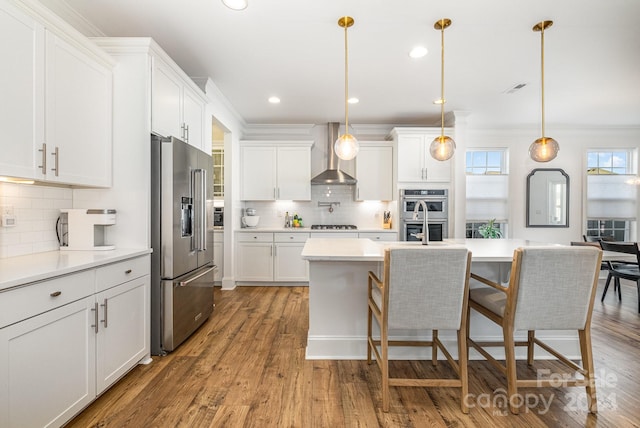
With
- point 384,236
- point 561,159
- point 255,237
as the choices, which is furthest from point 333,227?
point 561,159

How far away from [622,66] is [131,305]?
5050 millimetres

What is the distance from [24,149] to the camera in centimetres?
A: 165

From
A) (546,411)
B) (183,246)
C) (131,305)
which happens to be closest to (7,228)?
(131,305)

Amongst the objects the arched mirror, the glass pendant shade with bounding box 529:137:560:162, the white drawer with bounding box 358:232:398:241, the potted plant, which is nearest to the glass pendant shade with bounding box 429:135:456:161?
the glass pendant shade with bounding box 529:137:560:162

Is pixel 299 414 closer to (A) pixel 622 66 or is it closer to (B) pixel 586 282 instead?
(B) pixel 586 282

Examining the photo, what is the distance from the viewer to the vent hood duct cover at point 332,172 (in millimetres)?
5003

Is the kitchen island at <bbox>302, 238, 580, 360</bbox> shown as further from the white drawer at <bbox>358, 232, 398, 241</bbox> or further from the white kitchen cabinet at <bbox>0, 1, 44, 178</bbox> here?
the white drawer at <bbox>358, 232, 398, 241</bbox>

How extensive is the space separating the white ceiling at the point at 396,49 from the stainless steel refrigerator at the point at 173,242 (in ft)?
3.33

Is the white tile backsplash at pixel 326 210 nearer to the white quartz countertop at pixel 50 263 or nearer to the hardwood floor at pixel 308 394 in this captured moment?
the hardwood floor at pixel 308 394

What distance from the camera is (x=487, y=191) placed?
5516 mm

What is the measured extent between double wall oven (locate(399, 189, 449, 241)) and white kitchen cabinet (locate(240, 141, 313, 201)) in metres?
1.55

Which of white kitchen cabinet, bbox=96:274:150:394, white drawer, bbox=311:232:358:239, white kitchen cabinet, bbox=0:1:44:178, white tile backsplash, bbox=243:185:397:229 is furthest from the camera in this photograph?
white tile backsplash, bbox=243:185:397:229

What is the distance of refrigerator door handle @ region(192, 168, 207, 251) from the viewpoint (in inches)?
111


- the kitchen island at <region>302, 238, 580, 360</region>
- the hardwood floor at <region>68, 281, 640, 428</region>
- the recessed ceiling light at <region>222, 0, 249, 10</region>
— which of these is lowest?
the hardwood floor at <region>68, 281, 640, 428</region>
